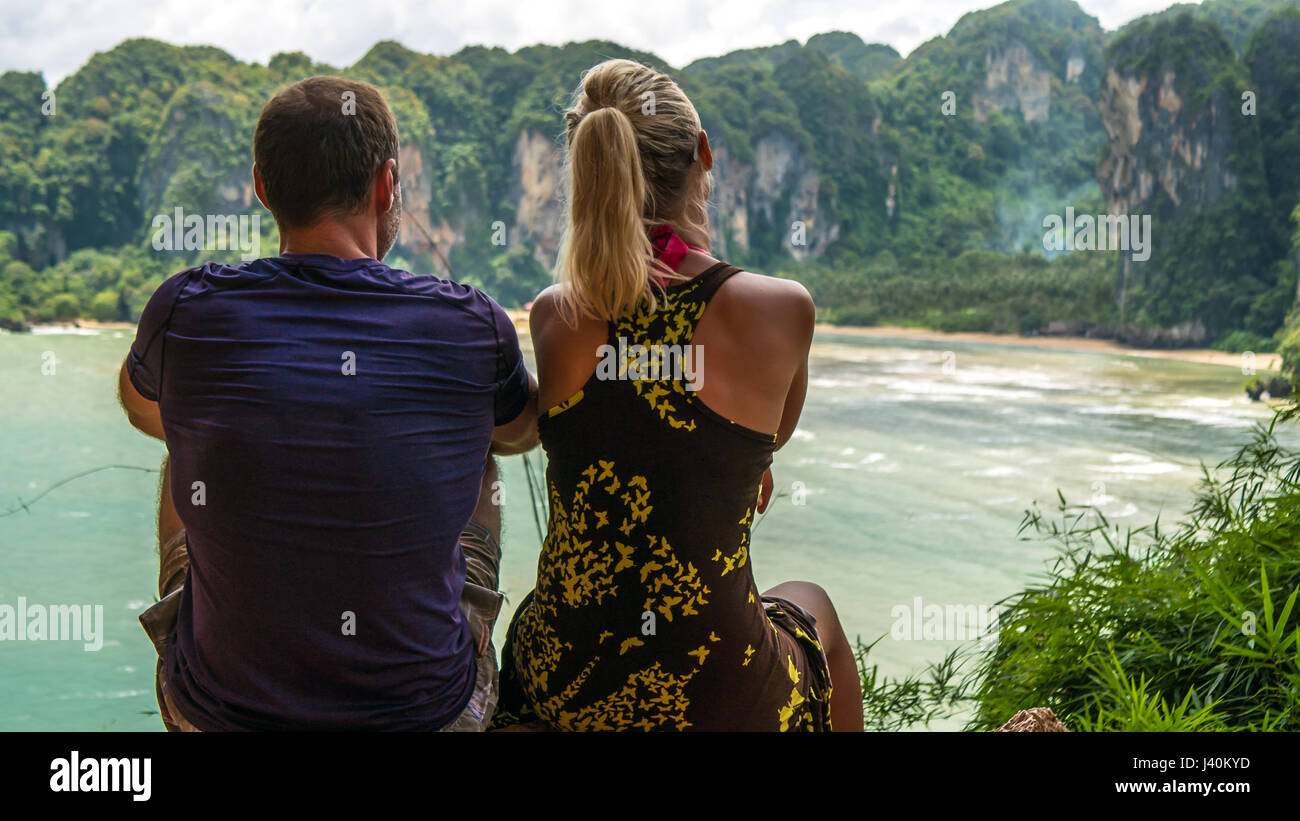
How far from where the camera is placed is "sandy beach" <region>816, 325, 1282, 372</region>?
78.0ft

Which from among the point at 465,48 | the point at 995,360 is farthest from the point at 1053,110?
the point at 465,48

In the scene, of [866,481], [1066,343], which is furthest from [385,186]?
[1066,343]

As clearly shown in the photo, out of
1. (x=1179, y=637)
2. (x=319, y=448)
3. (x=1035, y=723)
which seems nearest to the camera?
(x=319, y=448)

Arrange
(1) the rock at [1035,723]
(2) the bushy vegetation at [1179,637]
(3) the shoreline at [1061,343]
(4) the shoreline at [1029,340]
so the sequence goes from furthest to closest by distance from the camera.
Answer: (4) the shoreline at [1029,340] → (3) the shoreline at [1061,343] → (2) the bushy vegetation at [1179,637] → (1) the rock at [1035,723]

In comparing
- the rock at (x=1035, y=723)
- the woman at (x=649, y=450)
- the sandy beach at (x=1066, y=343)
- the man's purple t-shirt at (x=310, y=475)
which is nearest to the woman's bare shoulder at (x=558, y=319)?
the woman at (x=649, y=450)

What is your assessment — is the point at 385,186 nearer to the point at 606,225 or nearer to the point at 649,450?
the point at 606,225

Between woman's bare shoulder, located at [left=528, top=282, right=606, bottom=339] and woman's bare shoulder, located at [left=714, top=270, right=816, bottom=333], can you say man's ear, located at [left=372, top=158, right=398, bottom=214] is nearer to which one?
woman's bare shoulder, located at [left=528, top=282, right=606, bottom=339]

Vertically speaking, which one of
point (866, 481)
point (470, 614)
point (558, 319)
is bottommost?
point (866, 481)

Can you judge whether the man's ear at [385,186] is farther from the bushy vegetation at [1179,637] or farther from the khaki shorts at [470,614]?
the bushy vegetation at [1179,637]

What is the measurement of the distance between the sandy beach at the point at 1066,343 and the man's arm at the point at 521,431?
23.2 meters

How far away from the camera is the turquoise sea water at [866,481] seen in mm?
7258

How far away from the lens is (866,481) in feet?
45.9

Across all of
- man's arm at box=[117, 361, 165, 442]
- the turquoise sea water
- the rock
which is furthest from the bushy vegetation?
man's arm at box=[117, 361, 165, 442]

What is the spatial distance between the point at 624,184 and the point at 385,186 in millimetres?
221
